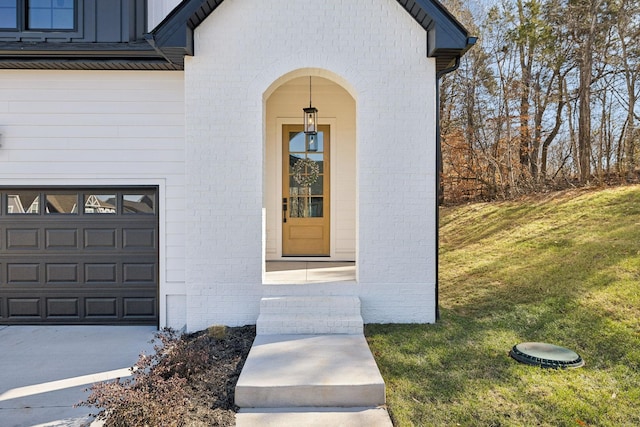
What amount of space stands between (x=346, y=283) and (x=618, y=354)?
3.00m

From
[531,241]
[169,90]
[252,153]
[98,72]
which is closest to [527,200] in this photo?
[531,241]

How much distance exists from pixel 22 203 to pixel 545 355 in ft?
22.9

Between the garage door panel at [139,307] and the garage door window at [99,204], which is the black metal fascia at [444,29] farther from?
the garage door panel at [139,307]

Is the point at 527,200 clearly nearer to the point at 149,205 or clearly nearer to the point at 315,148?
the point at 315,148

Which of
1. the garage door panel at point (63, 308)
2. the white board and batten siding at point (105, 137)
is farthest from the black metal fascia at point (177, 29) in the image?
the garage door panel at point (63, 308)

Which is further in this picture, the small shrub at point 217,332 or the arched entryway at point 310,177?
the arched entryway at point 310,177

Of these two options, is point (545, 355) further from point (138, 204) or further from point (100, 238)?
point (100, 238)

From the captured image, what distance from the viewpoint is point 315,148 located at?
24.4 feet

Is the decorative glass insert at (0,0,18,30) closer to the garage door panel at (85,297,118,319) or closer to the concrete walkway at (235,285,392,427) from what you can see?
the garage door panel at (85,297,118,319)

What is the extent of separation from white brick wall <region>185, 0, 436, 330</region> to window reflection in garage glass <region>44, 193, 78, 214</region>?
1984 mm

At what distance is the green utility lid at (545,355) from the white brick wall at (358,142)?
1203 millimetres

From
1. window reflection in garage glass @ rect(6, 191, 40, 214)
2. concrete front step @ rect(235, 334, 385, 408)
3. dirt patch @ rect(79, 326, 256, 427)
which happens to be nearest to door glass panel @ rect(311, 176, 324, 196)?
dirt patch @ rect(79, 326, 256, 427)

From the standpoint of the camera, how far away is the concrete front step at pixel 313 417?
323 cm

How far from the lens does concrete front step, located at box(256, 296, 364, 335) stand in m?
4.84
